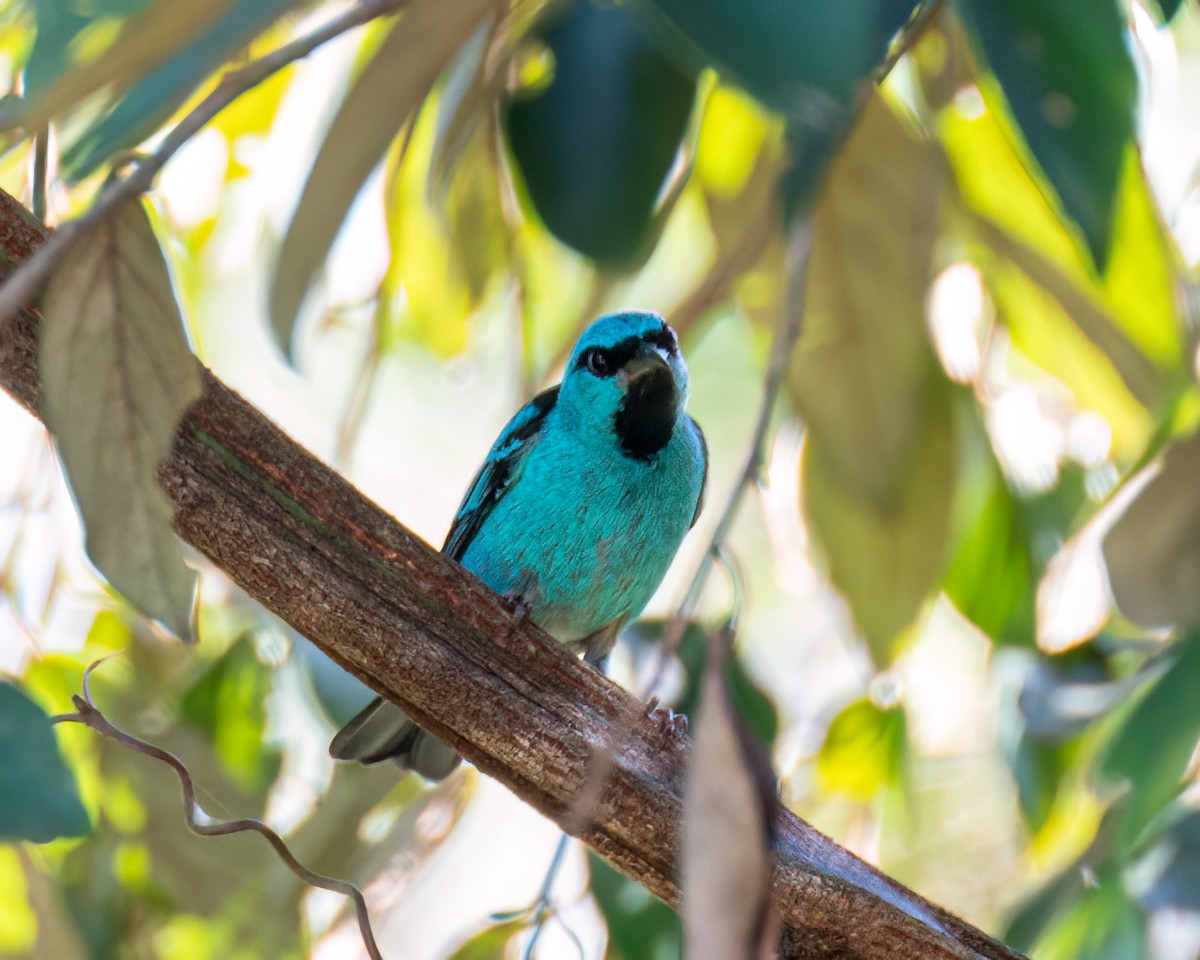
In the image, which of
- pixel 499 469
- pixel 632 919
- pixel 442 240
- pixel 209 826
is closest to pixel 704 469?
pixel 499 469

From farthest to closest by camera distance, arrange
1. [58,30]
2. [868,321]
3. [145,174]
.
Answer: [868,321], [58,30], [145,174]

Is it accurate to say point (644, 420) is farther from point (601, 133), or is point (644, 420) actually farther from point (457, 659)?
point (457, 659)

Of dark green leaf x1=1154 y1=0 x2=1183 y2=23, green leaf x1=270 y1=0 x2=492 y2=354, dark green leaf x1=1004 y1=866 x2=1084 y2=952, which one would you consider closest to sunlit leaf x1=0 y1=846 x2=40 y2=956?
green leaf x1=270 y1=0 x2=492 y2=354

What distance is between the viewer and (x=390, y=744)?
9.86ft

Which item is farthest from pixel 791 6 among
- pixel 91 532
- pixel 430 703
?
pixel 430 703

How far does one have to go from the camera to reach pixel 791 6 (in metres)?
1.21

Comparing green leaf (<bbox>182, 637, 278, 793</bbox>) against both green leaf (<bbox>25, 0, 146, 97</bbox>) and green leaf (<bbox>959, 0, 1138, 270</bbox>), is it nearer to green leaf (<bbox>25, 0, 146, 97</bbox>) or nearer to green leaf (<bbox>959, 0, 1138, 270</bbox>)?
green leaf (<bbox>25, 0, 146, 97</bbox>)

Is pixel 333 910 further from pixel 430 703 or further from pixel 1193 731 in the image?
pixel 1193 731

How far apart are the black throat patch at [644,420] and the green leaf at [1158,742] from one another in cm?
134

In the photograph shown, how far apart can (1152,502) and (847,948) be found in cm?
91

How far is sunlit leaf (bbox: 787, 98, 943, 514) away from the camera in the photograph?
2365mm

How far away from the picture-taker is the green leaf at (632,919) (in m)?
2.57

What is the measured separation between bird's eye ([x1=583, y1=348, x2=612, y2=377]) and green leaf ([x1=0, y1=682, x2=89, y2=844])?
2.07 meters

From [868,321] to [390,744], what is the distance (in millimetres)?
1436
